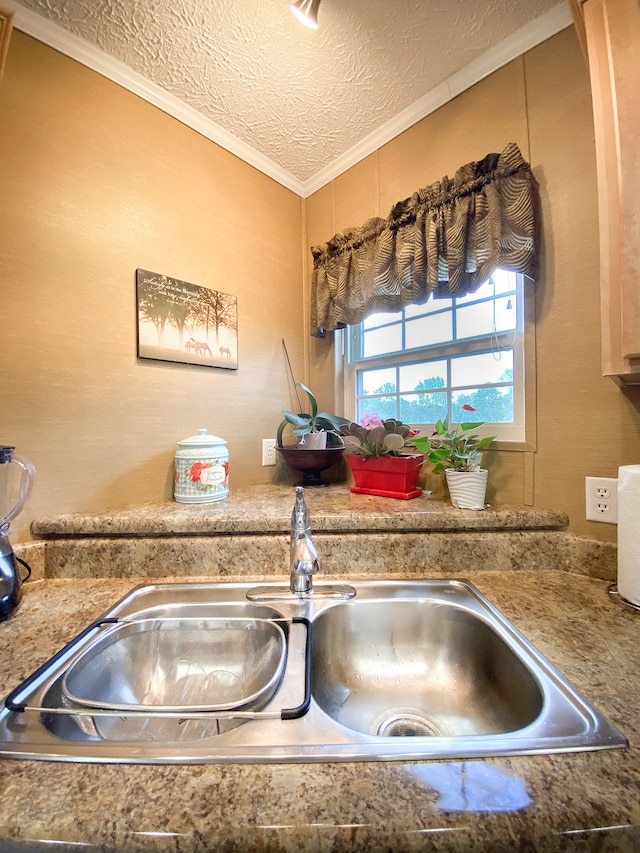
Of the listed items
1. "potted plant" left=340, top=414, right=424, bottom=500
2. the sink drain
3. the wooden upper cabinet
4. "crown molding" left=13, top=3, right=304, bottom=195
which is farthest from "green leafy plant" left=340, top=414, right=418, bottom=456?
"crown molding" left=13, top=3, right=304, bottom=195

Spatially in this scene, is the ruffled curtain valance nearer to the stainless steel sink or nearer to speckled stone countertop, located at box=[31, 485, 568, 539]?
speckled stone countertop, located at box=[31, 485, 568, 539]

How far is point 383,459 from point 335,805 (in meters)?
0.95

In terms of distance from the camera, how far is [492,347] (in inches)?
47.5

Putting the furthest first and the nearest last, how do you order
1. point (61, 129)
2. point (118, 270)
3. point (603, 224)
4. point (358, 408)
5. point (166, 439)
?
point (358, 408), point (166, 439), point (118, 270), point (61, 129), point (603, 224)

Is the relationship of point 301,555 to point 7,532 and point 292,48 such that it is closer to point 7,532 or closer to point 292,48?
point 7,532

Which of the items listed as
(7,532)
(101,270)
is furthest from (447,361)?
(7,532)

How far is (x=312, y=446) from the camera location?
141cm

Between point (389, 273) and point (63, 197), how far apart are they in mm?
1111

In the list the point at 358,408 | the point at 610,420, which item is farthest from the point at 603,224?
the point at 358,408

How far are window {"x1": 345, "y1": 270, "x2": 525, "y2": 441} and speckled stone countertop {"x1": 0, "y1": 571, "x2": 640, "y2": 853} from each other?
89cm

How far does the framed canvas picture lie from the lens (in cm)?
121

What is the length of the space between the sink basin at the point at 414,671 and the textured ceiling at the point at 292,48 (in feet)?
5.39

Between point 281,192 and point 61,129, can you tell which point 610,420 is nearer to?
point 281,192

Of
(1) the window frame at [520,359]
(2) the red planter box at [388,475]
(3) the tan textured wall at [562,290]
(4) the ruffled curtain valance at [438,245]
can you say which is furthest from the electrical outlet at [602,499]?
(4) the ruffled curtain valance at [438,245]
